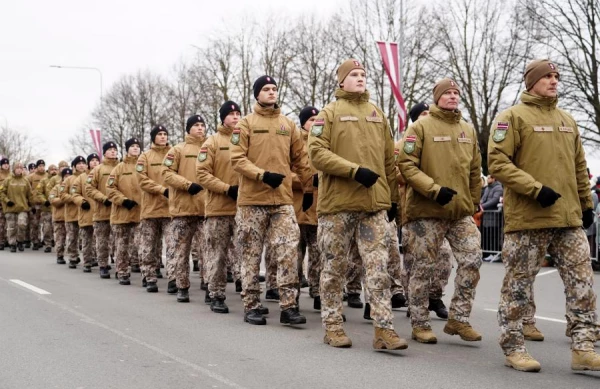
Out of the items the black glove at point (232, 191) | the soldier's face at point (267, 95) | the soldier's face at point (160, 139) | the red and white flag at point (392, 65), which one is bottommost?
the black glove at point (232, 191)

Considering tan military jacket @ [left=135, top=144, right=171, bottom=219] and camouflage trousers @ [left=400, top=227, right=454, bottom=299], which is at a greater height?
tan military jacket @ [left=135, top=144, right=171, bottom=219]

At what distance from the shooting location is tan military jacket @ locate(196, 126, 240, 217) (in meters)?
9.37

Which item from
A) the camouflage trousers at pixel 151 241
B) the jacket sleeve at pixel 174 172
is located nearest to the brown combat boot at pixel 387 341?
the jacket sleeve at pixel 174 172

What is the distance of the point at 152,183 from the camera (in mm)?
11930

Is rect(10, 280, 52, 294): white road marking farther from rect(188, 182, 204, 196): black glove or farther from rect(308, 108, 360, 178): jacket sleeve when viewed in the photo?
rect(308, 108, 360, 178): jacket sleeve

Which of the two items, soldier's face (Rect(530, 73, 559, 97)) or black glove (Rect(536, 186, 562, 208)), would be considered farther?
soldier's face (Rect(530, 73, 559, 97))

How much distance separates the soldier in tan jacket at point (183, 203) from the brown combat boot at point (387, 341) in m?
4.04

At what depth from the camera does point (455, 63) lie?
43.3 meters

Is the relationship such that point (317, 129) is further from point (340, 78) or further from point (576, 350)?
point (576, 350)

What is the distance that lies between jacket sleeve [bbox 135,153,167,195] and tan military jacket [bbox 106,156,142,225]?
1.02m

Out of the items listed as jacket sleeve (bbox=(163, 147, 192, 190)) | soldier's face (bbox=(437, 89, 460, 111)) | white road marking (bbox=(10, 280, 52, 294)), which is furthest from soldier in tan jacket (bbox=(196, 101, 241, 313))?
white road marking (bbox=(10, 280, 52, 294))

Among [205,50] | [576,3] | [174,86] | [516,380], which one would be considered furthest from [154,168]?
[174,86]

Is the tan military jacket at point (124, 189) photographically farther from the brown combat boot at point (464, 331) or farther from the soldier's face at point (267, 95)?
the brown combat boot at point (464, 331)

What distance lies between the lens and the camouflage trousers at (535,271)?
608cm
